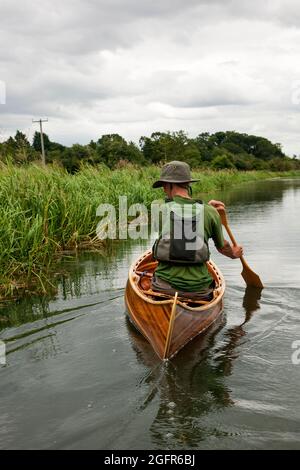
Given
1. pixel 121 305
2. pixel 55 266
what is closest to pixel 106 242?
pixel 55 266

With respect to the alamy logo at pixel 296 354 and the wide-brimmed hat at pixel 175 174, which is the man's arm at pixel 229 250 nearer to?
the wide-brimmed hat at pixel 175 174

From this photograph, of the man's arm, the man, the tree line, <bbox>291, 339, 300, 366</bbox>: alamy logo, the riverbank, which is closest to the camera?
<bbox>291, 339, 300, 366</bbox>: alamy logo

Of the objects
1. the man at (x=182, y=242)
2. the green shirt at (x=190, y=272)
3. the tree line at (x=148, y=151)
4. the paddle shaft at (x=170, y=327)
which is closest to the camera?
the paddle shaft at (x=170, y=327)

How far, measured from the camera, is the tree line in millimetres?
10188

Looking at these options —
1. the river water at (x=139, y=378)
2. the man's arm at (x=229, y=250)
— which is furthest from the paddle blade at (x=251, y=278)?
the man's arm at (x=229, y=250)

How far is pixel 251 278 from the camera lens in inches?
282

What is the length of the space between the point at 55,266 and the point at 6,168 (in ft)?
6.40

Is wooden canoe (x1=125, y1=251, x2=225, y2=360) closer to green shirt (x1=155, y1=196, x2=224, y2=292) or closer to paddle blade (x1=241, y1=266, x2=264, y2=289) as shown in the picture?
green shirt (x1=155, y1=196, x2=224, y2=292)

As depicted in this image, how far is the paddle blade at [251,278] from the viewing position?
7109mm

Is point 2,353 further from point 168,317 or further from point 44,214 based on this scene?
point 44,214

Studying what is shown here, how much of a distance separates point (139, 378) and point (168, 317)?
0.58 metres

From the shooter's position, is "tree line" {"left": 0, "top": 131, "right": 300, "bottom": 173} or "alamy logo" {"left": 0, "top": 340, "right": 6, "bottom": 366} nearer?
"alamy logo" {"left": 0, "top": 340, "right": 6, "bottom": 366}

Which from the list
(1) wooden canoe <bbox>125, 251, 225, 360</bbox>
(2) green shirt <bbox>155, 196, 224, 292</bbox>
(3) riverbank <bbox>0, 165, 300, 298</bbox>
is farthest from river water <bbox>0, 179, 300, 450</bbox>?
(3) riverbank <bbox>0, 165, 300, 298</bbox>

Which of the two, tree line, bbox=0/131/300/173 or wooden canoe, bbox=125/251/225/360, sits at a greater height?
tree line, bbox=0/131/300/173
